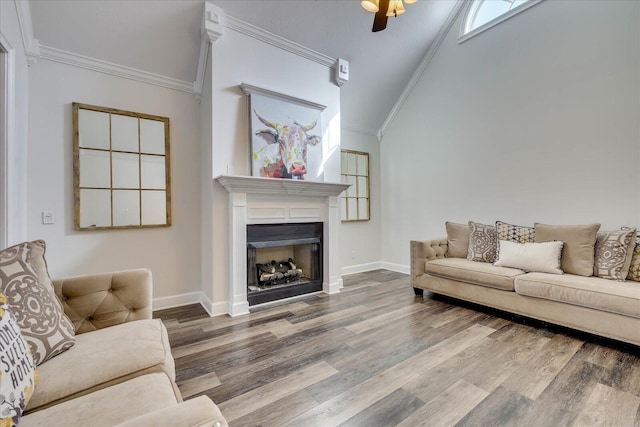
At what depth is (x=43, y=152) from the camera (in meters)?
2.63

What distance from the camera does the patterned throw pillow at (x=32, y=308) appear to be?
1165 millimetres

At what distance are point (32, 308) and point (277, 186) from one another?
7.35 ft

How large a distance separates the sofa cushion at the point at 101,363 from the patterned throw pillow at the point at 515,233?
3.54m

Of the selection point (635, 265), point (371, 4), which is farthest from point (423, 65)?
point (635, 265)

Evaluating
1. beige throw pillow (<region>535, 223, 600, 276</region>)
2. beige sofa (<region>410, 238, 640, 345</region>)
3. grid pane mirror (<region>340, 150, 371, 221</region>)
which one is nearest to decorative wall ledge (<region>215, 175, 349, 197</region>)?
grid pane mirror (<region>340, 150, 371, 221</region>)

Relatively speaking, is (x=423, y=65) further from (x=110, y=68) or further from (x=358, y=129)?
(x=110, y=68)

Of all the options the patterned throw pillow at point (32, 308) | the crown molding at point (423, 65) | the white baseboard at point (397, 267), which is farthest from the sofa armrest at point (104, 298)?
the crown molding at point (423, 65)

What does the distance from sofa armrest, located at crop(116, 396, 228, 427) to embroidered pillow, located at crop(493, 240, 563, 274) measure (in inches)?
126

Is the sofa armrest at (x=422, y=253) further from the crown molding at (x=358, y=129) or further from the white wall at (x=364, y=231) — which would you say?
the crown molding at (x=358, y=129)

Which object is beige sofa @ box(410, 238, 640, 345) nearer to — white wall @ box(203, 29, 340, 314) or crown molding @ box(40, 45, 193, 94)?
white wall @ box(203, 29, 340, 314)

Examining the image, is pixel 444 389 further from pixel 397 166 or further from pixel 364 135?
pixel 364 135

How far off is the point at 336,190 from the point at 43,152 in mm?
3045

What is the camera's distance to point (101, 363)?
119 centimetres

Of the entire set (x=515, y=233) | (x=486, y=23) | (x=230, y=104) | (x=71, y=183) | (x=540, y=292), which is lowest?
(x=540, y=292)
